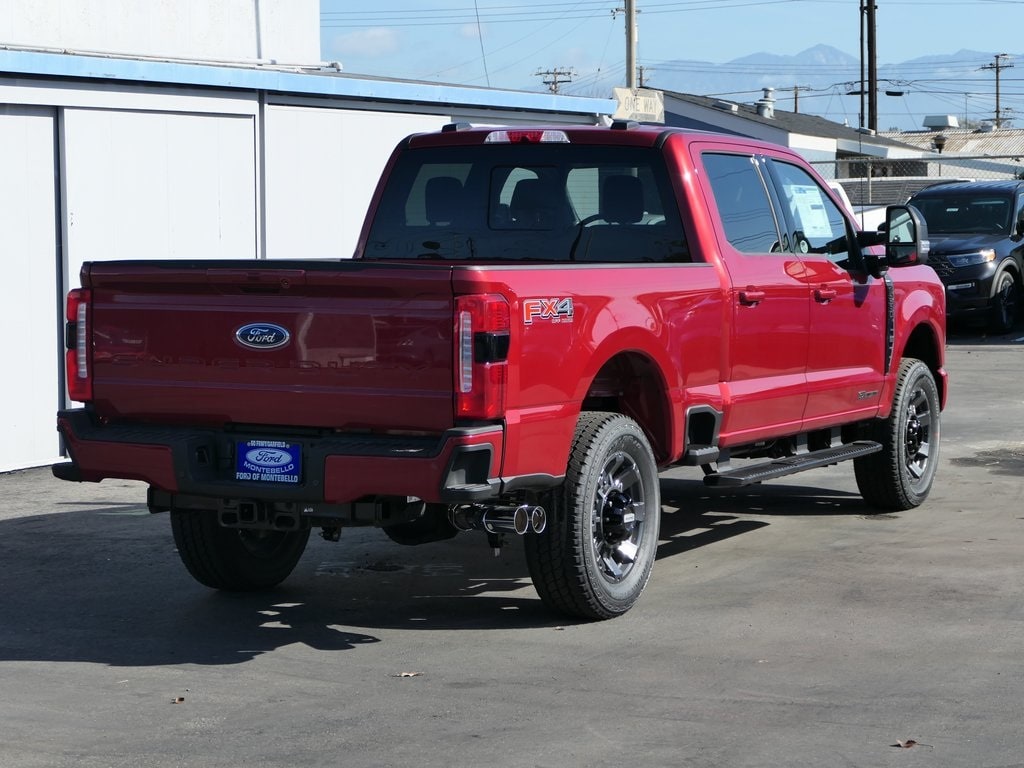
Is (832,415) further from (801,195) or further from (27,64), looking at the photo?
(27,64)

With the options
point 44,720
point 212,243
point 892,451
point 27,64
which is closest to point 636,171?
point 892,451

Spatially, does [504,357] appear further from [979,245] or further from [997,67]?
[997,67]

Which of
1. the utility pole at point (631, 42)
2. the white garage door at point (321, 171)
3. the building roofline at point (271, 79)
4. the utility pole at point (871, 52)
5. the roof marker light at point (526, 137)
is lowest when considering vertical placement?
the roof marker light at point (526, 137)

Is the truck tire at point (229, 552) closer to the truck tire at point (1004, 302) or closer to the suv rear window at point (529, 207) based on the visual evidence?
the suv rear window at point (529, 207)

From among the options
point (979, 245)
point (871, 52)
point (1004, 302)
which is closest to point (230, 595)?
point (979, 245)

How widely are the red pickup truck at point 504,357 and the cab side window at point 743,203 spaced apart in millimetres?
17

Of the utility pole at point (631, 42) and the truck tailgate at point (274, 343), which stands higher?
the utility pole at point (631, 42)

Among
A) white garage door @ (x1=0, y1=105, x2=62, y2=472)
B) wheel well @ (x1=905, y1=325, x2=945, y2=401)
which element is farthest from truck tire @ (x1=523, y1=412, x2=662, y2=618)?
white garage door @ (x1=0, y1=105, x2=62, y2=472)

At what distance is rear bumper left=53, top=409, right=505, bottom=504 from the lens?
6.27 meters

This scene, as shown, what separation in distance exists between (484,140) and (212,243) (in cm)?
561

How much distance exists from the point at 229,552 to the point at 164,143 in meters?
6.13

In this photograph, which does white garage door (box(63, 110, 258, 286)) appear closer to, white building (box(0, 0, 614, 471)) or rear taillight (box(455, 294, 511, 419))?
white building (box(0, 0, 614, 471))

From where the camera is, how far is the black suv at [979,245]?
22234 mm

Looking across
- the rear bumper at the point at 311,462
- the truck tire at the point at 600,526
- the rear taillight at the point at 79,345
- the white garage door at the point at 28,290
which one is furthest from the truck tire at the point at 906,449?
the white garage door at the point at 28,290
